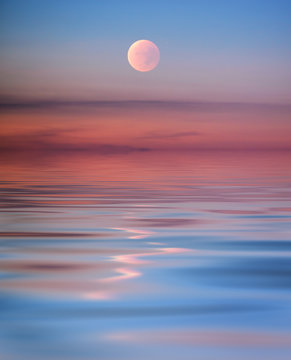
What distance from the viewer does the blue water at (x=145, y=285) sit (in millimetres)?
1946

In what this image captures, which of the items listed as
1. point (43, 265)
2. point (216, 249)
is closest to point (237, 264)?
point (216, 249)

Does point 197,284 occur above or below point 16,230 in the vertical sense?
below

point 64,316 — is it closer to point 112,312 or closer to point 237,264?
point 112,312

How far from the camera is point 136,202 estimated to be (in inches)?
248

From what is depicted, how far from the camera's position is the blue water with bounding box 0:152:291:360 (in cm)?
195

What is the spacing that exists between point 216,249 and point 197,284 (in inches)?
35.8

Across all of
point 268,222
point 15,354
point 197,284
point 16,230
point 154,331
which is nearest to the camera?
point 15,354

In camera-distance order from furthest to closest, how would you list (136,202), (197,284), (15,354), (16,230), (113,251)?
(136,202)
(16,230)
(113,251)
(197,284)
(15,354)

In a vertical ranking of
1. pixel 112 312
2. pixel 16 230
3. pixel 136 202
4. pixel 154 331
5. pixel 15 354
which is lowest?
pixel 15 354

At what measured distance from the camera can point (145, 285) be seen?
2688mm

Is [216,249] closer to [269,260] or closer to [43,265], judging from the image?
[269,260]

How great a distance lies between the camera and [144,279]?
280 centimetres

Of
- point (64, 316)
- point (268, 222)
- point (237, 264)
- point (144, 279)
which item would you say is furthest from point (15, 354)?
point (268, 222)

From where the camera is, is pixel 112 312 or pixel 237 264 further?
pixel 237 264
